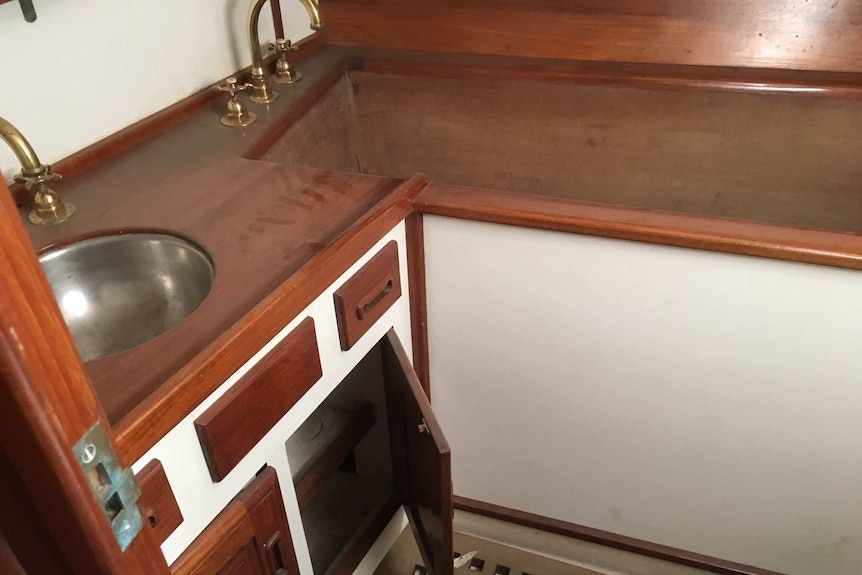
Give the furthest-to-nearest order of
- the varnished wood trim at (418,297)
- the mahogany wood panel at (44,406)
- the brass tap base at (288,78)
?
1. the brass tap base at (288,78)
2. the varnished wood trim at (418,297)
3. the mahogany wood panel at (44,406)

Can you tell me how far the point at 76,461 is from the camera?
34cm

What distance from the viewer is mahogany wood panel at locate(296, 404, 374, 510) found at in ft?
3.66

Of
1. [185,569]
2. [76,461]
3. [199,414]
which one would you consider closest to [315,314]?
[199,414]

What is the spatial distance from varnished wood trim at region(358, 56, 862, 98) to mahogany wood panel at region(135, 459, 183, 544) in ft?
3.65

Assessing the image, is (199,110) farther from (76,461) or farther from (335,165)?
(76,461)

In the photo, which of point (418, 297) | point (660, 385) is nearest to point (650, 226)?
point (660, 385)

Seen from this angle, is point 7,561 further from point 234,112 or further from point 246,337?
point 234,112

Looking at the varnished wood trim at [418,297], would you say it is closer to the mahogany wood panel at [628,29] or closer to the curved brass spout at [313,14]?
the curved brass spout at [313,14]

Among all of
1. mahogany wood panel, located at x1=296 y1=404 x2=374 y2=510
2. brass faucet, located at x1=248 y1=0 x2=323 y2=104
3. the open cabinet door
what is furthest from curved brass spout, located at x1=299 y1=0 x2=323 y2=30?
mahogany wood panel, located at x1=296 y1=404 x2=374 y2=510

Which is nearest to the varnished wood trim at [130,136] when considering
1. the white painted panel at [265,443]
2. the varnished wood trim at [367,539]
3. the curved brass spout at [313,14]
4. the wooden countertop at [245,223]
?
the wooden countertop at [245,223]

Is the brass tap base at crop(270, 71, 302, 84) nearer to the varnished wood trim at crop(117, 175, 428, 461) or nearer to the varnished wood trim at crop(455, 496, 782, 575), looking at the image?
the varnished wood trim at crop(117, 175, 428, 461)

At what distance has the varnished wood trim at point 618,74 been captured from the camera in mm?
1302

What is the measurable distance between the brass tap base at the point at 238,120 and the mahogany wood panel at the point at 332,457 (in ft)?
1.90

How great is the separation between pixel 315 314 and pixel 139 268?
29cm
